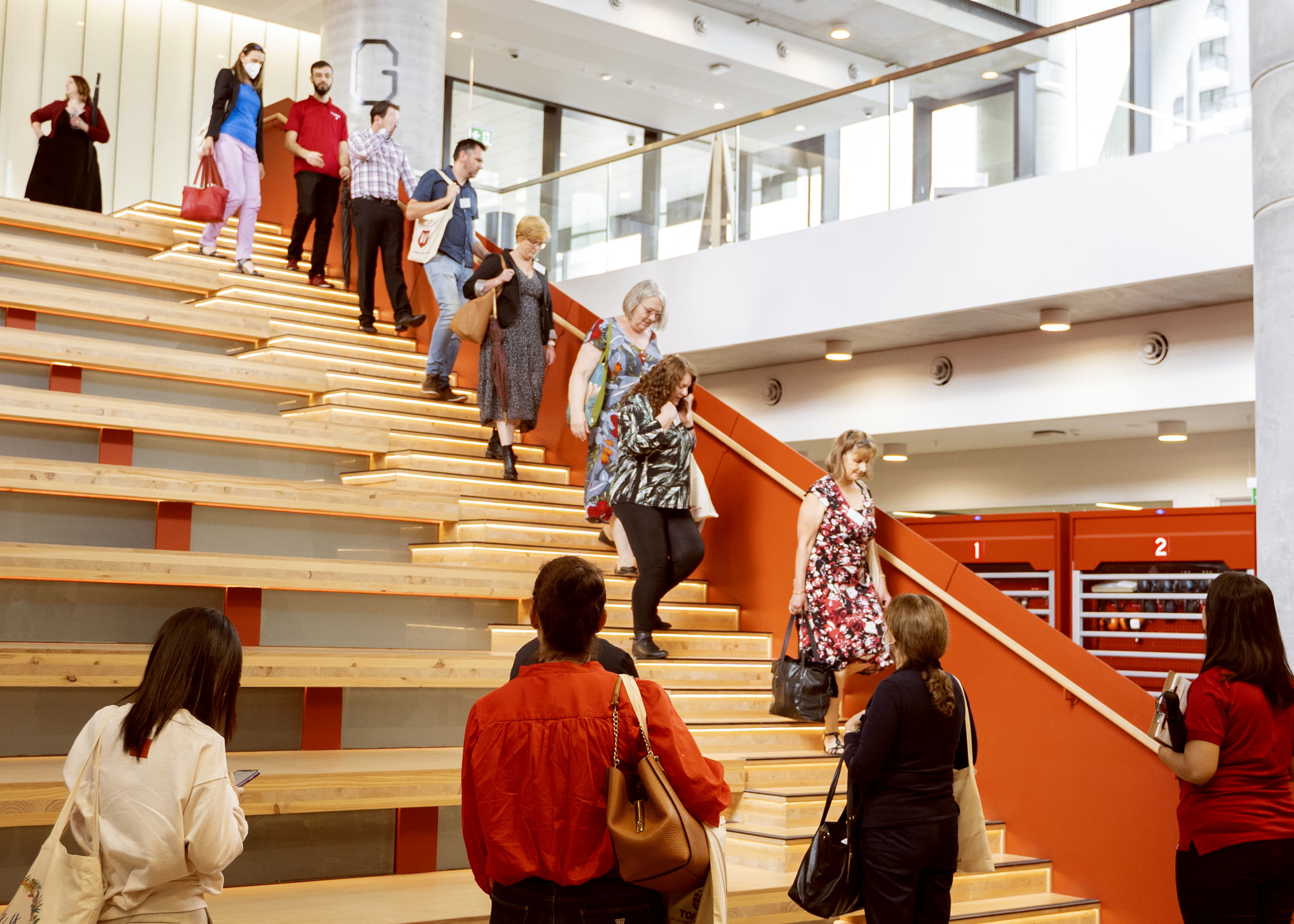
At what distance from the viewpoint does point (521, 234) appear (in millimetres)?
7305

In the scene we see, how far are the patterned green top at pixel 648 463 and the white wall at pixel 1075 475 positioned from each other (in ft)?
21.8

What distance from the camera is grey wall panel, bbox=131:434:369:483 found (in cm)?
627

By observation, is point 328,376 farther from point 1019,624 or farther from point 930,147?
point 930,147

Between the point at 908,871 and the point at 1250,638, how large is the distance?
1.19m

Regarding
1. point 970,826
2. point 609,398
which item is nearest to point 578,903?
point 970,826

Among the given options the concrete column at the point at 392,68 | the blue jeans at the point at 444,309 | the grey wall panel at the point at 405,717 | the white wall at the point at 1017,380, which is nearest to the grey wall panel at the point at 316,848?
the grey wall panel at the point at 405,717

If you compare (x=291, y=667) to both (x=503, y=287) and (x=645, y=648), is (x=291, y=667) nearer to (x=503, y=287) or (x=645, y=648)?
(x=645, y=648)

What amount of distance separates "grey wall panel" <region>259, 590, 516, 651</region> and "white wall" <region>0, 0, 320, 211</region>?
1074 centimetres

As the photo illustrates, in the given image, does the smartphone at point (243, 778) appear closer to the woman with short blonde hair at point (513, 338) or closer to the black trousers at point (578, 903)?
the black trousers at point (578, 903)

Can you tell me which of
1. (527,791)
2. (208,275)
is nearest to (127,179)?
(208,275)

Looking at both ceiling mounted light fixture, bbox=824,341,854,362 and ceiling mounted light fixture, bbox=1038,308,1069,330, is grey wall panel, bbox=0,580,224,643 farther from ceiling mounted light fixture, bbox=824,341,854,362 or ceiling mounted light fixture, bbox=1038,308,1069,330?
ceiling mounted light fixture, bbox=824,341,854,362

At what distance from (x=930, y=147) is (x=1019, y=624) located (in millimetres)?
5128

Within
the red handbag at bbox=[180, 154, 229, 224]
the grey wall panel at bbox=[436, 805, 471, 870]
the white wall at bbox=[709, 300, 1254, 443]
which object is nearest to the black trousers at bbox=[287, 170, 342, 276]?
the red handbag at bbox=[180, 154, 229, 224]

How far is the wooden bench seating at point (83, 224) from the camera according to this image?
888 centimetres
